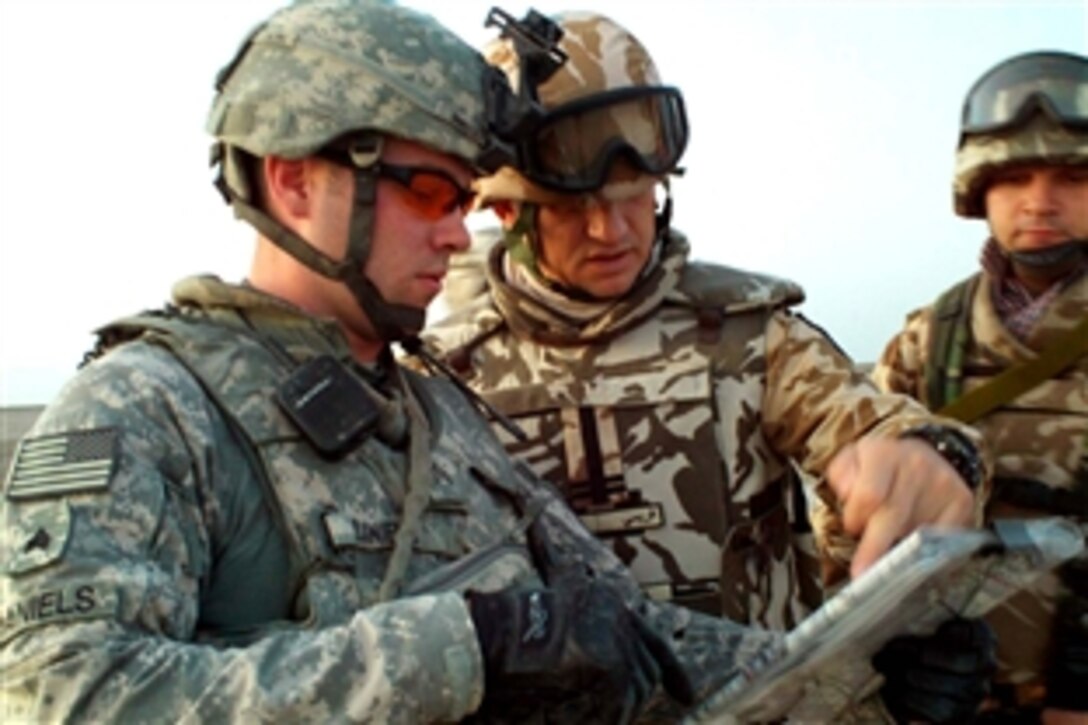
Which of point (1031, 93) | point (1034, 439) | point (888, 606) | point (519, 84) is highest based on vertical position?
point (519, 84)

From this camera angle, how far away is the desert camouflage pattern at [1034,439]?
4539 mm

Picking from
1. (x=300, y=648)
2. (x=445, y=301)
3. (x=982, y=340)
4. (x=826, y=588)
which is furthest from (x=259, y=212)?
(x=982, y=340)

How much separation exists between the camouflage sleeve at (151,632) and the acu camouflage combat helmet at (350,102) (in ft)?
2.11

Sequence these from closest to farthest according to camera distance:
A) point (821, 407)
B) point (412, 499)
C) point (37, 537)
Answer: point (37, 537) < point (412, 499) < point (821, 407)

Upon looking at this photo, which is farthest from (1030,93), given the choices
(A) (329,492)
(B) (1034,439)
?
(A) (329,492)

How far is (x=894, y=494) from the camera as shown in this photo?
2990mm

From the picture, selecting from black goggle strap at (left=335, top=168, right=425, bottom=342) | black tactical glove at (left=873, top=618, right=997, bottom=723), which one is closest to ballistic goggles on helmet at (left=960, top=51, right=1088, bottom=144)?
black tactical glove at (left=873, top=618, right=997, bottom=723)

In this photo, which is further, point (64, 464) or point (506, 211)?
point (506, 211)

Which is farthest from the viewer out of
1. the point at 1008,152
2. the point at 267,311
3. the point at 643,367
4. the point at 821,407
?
the point at 1008,152

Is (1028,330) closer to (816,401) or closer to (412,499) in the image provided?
(816,401)

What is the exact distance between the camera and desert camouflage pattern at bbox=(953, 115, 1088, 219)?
479cm

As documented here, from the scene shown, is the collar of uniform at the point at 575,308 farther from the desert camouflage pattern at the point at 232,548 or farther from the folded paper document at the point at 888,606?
the folded paper document at the point at 888,606

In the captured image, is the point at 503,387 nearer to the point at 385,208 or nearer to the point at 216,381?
the point at 385,208

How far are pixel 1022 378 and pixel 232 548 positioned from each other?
2.96 meters
